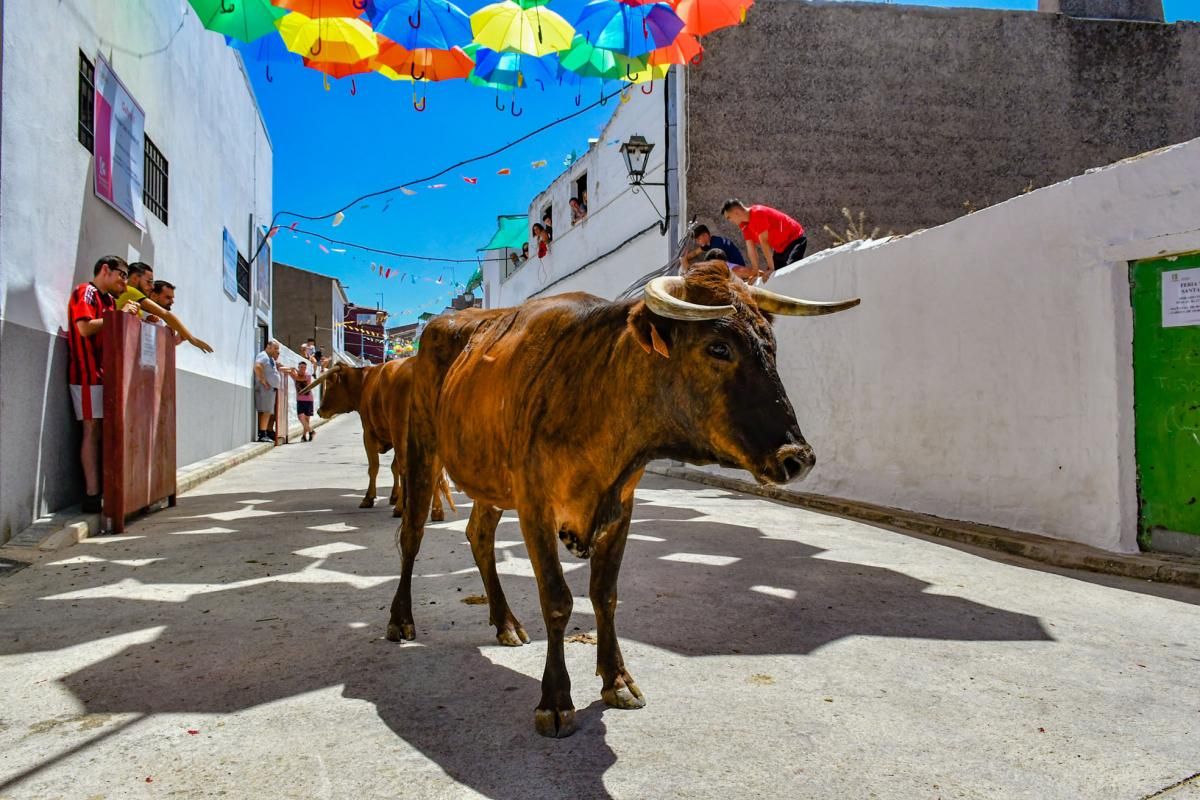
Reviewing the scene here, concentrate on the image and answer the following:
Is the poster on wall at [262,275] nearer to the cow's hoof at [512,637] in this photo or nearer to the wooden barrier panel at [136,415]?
the wooden barrier panel at [136,415]

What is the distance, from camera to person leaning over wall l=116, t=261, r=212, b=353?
23.7ft

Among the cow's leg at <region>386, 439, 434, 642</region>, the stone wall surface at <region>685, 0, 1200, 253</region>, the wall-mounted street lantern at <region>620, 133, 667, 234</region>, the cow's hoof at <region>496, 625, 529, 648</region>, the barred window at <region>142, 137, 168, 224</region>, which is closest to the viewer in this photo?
the cow's hoof at <region>496, 625, 529, 648</region>

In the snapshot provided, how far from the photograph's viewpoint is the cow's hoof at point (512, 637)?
3623 millimetres

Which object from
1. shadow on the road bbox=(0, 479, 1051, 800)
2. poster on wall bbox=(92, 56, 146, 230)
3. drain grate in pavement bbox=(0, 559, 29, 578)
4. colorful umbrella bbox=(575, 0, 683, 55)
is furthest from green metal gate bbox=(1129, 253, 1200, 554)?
poster on wall bbox=(92, 56, 146, 230)

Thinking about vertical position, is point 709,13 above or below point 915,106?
below

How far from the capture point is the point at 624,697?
2910mm

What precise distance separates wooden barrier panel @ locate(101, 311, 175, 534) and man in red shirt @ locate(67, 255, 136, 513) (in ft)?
0.56

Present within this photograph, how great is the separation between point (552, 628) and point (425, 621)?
1.43 meters

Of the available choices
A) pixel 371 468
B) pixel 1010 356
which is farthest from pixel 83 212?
pixel 1010 356

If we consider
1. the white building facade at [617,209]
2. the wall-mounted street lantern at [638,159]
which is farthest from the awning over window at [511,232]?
the wall-mounted street lantern at [638,159]

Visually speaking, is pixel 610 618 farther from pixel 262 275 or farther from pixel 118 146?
pixel 262 275

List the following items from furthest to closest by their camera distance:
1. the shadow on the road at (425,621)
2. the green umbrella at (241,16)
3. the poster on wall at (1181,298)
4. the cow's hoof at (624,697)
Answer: the green umbrella at (241,16)
the poster on wall at (1181,298)
the cow's hoof at (624,697)
the shadow on the road at (425,621)

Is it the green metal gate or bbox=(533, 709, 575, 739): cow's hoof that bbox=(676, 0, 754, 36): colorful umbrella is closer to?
the green metal gate

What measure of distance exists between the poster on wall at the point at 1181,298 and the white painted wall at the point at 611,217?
32.5 ft
